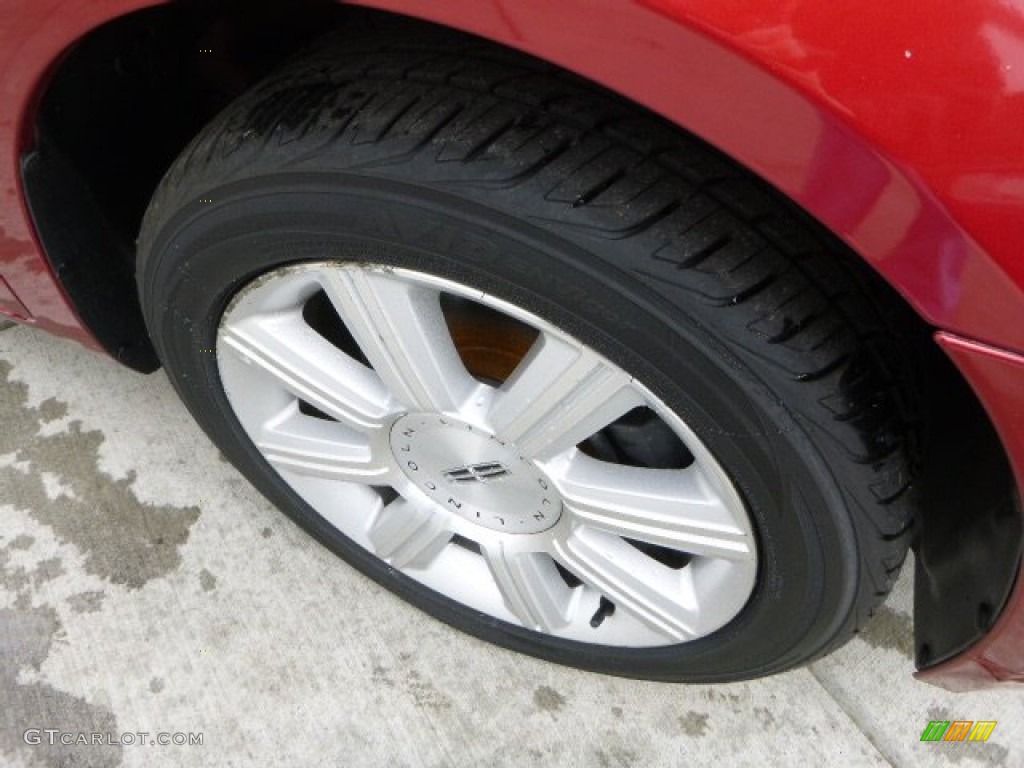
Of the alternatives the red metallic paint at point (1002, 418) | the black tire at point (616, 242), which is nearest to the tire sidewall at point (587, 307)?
the black tire at point (616, 242)

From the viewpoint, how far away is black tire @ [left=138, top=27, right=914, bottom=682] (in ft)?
2.92

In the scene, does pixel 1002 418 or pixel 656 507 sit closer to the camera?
pixel 1002 418

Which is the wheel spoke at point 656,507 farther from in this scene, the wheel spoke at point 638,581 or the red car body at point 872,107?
the red car body at point 872,107

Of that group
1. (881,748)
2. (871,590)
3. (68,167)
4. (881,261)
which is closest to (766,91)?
(881,261)

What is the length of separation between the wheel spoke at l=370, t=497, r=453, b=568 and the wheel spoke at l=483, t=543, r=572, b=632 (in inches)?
3.9

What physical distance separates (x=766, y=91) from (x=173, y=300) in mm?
901

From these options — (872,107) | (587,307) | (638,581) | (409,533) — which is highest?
(872,107)

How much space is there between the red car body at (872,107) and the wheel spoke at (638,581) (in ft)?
1.89

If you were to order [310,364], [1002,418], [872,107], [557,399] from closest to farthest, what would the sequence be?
[872,107], [1002,418], [557,399], [310,364]

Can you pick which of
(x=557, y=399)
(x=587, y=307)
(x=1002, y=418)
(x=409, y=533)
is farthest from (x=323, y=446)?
(x=1002, y=418)

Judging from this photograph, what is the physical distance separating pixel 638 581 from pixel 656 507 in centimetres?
21

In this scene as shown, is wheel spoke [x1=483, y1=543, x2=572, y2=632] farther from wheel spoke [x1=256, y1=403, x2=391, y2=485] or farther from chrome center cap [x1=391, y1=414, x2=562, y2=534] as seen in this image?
wheel spoke [x1=256, y1=403, x2=391, y2=485]

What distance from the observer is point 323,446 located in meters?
1.44

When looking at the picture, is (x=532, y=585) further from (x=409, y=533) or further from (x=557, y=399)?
(x=557, y=399)
